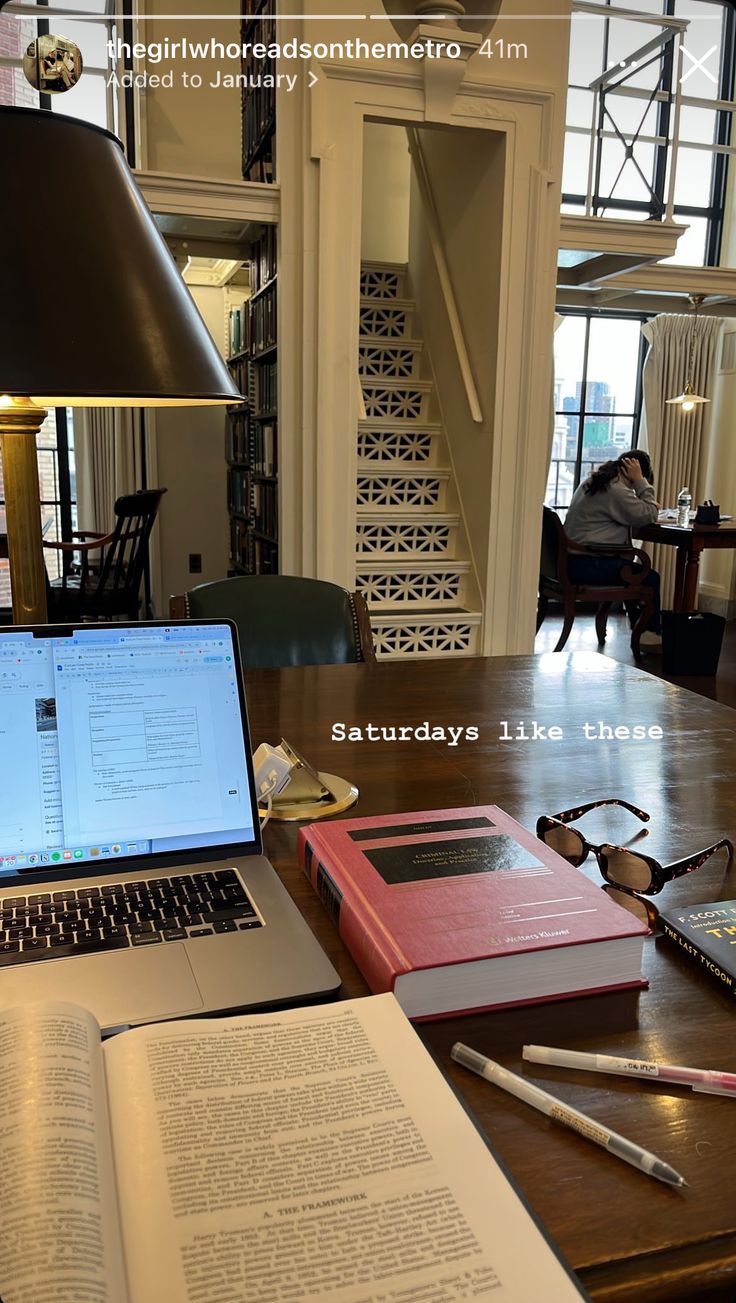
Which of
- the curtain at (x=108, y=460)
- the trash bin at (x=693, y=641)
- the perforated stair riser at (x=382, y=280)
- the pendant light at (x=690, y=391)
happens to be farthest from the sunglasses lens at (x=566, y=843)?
the pendant light at (x=690, y=391)

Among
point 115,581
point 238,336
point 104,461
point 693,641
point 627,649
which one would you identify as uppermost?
point 238,336

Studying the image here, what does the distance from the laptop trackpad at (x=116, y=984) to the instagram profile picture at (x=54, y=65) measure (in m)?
1.07

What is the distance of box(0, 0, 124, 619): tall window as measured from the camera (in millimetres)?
5727

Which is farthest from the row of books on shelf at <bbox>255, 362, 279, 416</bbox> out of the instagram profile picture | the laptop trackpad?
the laptop trackpad

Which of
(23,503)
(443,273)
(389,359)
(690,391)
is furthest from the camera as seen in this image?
(690,391)

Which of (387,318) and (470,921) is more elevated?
(387,318)

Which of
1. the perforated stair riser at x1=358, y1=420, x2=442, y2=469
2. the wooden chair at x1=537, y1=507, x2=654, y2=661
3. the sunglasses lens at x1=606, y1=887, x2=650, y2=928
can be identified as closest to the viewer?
the sunglasses lens at x1=606, y1=887, x2=650, y2=928

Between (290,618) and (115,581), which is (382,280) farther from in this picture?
(290,618)

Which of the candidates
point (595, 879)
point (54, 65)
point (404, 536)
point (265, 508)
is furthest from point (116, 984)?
point (265, 508)

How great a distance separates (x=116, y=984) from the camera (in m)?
0.69

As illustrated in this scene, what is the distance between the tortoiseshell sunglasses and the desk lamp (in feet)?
1.88

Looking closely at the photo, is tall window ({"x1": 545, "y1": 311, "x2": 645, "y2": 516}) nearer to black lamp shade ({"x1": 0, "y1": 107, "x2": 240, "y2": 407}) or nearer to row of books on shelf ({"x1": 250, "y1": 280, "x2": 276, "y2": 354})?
row of books on shelf ({"x1": 250, "y1": 280, "x2": 276, "y2": 354})

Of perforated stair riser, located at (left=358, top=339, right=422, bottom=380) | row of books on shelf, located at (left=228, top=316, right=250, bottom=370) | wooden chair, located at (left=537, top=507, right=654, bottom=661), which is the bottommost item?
wooden chair, located at (left=537, top=507, right=654, bottom=661)
